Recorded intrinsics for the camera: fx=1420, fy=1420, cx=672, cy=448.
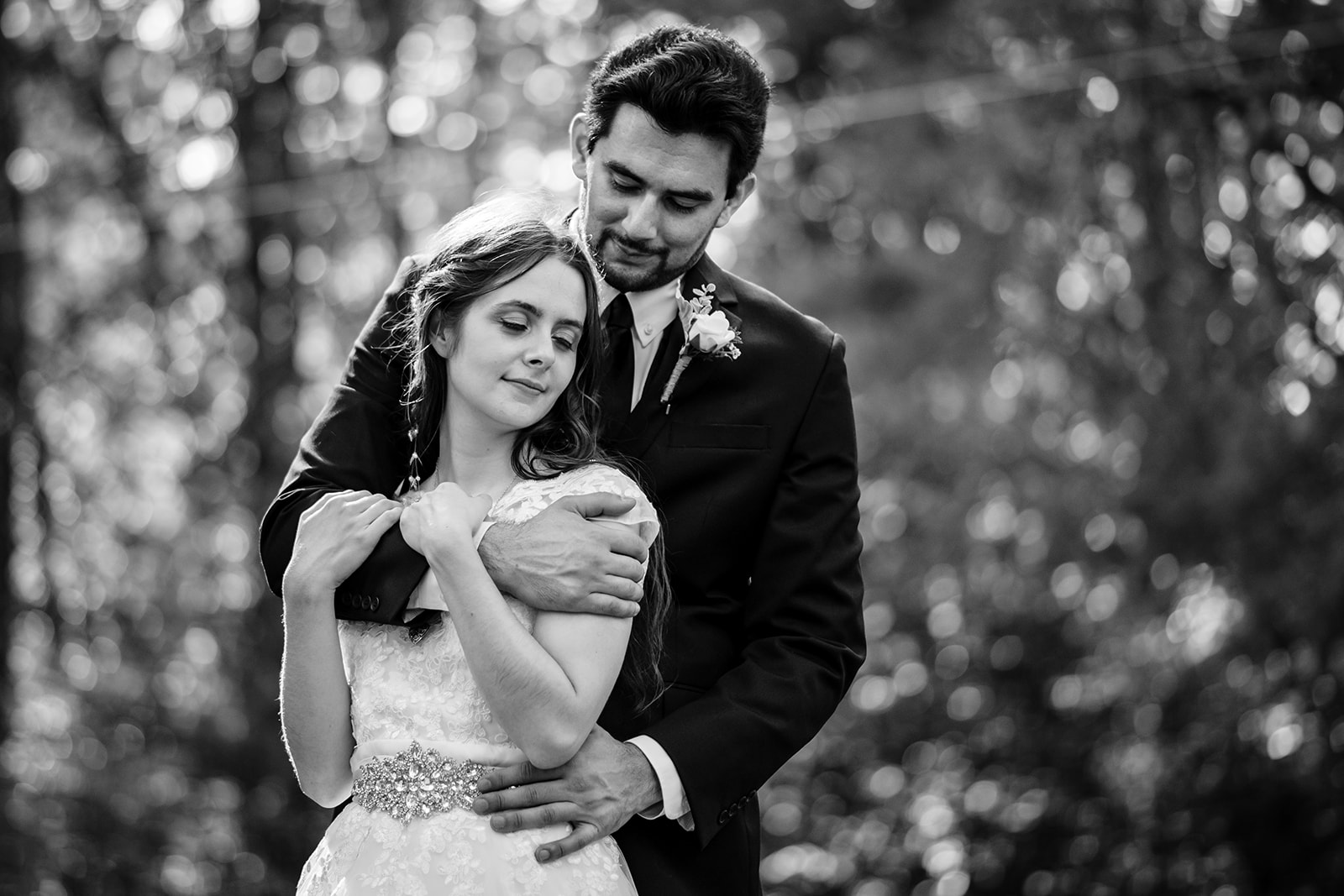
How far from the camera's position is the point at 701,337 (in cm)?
264

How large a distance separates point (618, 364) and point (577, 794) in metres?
0.83

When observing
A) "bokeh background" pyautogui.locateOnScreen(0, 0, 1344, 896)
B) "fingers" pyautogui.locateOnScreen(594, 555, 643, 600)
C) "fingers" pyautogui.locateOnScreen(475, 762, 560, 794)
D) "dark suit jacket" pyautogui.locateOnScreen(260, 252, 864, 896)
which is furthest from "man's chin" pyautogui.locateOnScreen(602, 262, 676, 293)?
"bokeh background" pyautogui.locateOnScreen(0, 0, 1344, 896)

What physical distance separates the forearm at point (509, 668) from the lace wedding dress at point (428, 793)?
0.36 ft

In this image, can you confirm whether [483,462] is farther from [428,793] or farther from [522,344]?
[428,793]

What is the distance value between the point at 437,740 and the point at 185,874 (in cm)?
525

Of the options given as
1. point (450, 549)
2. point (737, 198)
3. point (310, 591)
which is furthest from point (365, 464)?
point (737, 198)

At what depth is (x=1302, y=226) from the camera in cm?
645

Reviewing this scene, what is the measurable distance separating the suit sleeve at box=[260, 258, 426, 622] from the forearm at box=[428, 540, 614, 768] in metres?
0.12

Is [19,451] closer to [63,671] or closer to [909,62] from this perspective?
[63,671]

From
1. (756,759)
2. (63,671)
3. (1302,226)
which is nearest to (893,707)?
(1302,226)

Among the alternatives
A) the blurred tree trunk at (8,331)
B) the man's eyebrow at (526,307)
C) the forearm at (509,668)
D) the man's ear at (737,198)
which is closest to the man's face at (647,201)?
the man's ear at (737,198)

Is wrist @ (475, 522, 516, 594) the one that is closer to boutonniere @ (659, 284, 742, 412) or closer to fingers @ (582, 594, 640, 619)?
fingers @ (582, 594, 640, 619)

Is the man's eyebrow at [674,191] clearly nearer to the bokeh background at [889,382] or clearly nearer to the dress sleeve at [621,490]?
the dress sleeve at [621,490]

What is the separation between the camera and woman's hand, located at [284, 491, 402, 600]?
2.26 m
